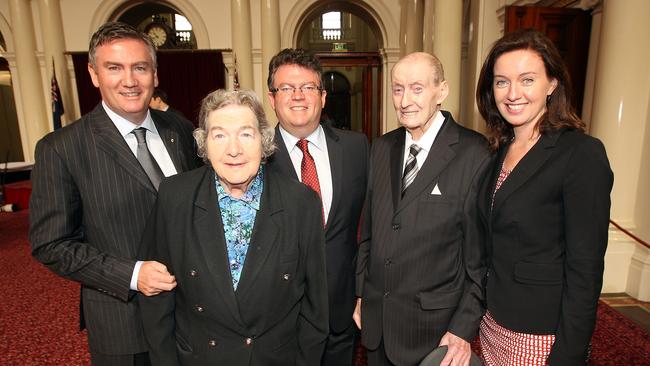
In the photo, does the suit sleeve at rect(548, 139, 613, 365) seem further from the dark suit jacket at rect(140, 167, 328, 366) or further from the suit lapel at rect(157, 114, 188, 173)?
the suit lapel at rect(157, 114, 188, 173)

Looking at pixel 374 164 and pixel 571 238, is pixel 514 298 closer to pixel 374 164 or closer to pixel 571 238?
pixel 571 238

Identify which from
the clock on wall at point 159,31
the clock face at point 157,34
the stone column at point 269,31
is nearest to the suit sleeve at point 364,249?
the stone column at point 269,31

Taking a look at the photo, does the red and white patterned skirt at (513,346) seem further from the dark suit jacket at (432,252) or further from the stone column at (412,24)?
the stone column at (412,24)

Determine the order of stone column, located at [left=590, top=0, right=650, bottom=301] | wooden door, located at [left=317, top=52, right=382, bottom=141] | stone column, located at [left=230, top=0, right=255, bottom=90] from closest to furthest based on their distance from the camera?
stone column, located at [left=590, top=0, right=650, bottom=301] → stone column, located at [left=230, top=0, right=255, bottom=90] → wooden door, located at [left=317, top=52, right=382, bottom=141]

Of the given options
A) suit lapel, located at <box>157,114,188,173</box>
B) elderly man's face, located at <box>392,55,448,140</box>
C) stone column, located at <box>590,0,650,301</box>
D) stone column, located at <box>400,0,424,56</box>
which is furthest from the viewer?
stone column, located at <box>400,0,424,56</box>

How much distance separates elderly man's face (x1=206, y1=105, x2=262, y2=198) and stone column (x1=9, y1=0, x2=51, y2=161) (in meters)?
9.38

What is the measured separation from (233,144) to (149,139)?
56 cm

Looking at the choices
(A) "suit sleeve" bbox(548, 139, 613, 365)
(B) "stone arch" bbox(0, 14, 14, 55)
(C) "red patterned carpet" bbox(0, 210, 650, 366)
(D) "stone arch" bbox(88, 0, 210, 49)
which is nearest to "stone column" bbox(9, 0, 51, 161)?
(B) "stone arch" bbox(0, 14, 14, 55)

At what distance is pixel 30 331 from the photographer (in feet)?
11.0

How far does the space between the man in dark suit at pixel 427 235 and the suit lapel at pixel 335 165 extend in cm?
28

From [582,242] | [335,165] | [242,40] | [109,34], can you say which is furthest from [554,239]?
[242,40]

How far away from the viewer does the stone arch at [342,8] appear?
338 inches

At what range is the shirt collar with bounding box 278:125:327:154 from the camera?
201 cm

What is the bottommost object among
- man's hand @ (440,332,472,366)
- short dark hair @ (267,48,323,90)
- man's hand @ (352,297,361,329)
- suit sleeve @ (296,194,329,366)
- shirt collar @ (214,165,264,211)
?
man's hand @ (352,297,361,329)
